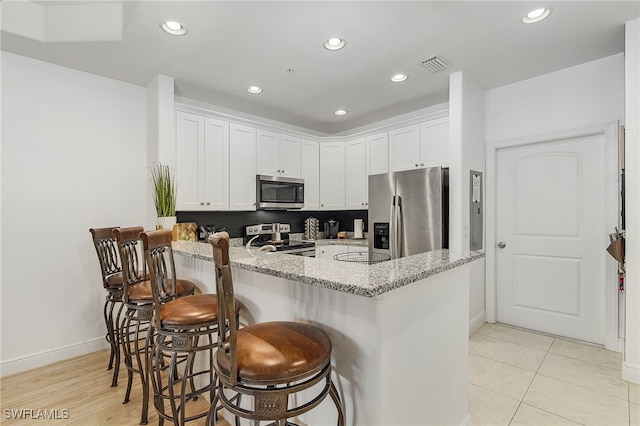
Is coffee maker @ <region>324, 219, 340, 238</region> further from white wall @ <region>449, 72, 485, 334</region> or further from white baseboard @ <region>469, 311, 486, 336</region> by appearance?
white baseboard @ <region>469, 311, 486, 336</region>

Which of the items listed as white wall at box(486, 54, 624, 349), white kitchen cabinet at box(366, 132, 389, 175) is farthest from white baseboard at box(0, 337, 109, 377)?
white wall at box(486, 54, 624, 349)

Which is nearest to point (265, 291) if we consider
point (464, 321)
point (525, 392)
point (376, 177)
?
point (464, 321)

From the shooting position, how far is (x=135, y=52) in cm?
267

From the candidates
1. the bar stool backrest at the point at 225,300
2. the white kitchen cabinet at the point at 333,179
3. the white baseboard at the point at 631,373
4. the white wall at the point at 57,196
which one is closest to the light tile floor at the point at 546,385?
the white baseboard at the point at 631,373

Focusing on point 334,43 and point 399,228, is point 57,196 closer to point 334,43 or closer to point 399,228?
point 334,43

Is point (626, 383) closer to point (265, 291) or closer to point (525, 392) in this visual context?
point (525, 392)

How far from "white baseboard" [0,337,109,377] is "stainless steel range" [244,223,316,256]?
1842 millimetres

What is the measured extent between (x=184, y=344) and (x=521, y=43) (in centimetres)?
329

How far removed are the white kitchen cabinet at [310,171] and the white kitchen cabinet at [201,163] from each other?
3.90 feet

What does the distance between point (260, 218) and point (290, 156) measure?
98cm

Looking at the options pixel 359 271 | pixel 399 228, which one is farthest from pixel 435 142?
pixel 359 271

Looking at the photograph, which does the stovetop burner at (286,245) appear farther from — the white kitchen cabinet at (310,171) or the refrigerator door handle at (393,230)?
the refrigerator door handle at (393,230)

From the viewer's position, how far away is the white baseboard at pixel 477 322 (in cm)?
335

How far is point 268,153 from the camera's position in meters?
4.09
